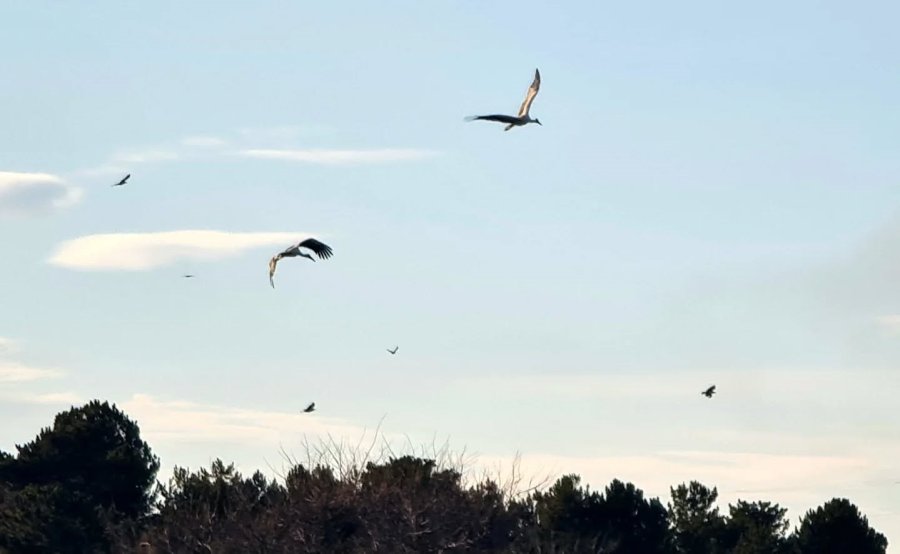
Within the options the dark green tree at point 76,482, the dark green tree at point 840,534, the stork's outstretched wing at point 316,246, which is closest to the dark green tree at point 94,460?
the dark green tree at point 76,482

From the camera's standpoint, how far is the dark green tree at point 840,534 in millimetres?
82875

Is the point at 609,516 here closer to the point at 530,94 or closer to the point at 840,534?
the point at 840,534

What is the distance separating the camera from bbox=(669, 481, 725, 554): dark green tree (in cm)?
9006

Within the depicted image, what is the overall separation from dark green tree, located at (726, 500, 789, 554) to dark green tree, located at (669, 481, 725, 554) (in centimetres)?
62

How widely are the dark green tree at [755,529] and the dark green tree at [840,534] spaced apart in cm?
152

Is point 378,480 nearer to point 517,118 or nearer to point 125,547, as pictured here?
point 125,547

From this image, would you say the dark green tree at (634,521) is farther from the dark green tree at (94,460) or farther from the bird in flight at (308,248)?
the bird in flight at (308,248)

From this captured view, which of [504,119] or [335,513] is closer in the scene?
[504,119]

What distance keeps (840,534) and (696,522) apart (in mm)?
9707

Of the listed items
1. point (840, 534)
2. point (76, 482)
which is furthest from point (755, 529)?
point (76, 482)

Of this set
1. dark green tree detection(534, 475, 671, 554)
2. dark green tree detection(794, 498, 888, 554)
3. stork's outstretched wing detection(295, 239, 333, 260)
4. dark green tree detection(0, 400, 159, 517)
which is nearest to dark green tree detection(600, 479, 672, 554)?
dark green tree detection(534, 475, 671, 554)

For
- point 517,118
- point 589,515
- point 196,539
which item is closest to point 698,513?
point 589,515

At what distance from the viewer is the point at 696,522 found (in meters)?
91.2

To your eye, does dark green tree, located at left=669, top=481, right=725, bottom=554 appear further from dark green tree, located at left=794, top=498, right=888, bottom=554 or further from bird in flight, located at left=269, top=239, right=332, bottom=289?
bird in flight, located at left=269, top=239, right=332, bottom=289
